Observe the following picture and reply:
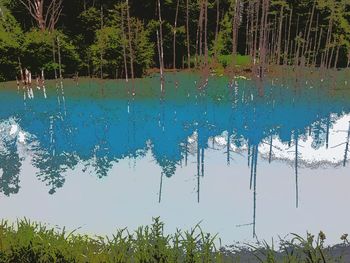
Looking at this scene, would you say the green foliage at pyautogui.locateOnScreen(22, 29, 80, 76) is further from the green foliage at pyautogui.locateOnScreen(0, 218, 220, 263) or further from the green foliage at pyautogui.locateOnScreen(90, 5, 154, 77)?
the green foliage at pyautogui.locateOnScreen(0, 218, 220, 263)

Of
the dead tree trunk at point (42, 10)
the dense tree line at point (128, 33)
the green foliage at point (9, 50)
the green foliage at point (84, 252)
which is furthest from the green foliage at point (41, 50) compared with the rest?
the green foliage at point (84, 252)

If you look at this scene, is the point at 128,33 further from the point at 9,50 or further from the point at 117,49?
the point at 9,50

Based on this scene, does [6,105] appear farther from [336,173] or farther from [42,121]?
[336,173]

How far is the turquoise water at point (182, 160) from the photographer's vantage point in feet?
31.4

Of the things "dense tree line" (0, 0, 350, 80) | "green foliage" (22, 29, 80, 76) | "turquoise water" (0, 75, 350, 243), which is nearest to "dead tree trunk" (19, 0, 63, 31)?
"dense tree line" (0, 0, 350, 80)

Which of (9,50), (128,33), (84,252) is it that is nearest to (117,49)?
(128,33)

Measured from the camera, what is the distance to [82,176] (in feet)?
39.8

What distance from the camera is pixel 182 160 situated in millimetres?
13281

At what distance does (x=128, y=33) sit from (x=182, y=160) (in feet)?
55.8

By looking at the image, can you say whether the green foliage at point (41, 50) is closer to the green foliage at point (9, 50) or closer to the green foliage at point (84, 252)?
the green foliage at point (9, 50)

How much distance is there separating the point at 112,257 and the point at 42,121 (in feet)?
45.0

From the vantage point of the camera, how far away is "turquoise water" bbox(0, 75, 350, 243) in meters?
9.56

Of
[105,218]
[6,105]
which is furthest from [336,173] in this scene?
[6,105]

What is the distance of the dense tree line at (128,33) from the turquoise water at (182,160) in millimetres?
5232
